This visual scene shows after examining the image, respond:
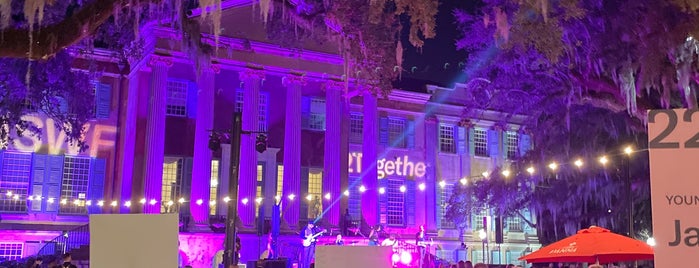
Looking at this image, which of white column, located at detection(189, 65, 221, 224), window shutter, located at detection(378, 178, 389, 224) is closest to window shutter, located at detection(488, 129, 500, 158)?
window shutter, located at detection(378, 178, 389, 224)

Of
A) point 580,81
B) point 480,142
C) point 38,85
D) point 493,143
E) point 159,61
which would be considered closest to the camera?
point 580,81

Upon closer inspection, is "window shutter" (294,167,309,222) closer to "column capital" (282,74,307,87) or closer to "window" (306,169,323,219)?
"window" (306,169,323,219)

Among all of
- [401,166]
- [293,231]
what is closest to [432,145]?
[401,166]

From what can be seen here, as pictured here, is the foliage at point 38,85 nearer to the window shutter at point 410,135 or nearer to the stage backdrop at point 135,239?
the stage backdrop at point 135,239

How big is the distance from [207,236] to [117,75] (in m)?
7.63

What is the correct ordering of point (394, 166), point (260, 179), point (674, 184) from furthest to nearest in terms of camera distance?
point (394, 166)
point (260, 179)
point (674, 184)

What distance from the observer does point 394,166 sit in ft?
112

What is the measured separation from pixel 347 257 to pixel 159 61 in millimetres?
23228

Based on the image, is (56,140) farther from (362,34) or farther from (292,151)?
(362,34)

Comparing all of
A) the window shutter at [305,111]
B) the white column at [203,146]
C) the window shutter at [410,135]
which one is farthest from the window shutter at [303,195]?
the window shutter at [410,135]

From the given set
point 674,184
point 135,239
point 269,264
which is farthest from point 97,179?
point 674,184

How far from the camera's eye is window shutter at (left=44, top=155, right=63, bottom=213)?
27.7 m

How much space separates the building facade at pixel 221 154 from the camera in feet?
89.9

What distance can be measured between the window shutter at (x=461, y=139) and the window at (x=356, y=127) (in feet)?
18.3
